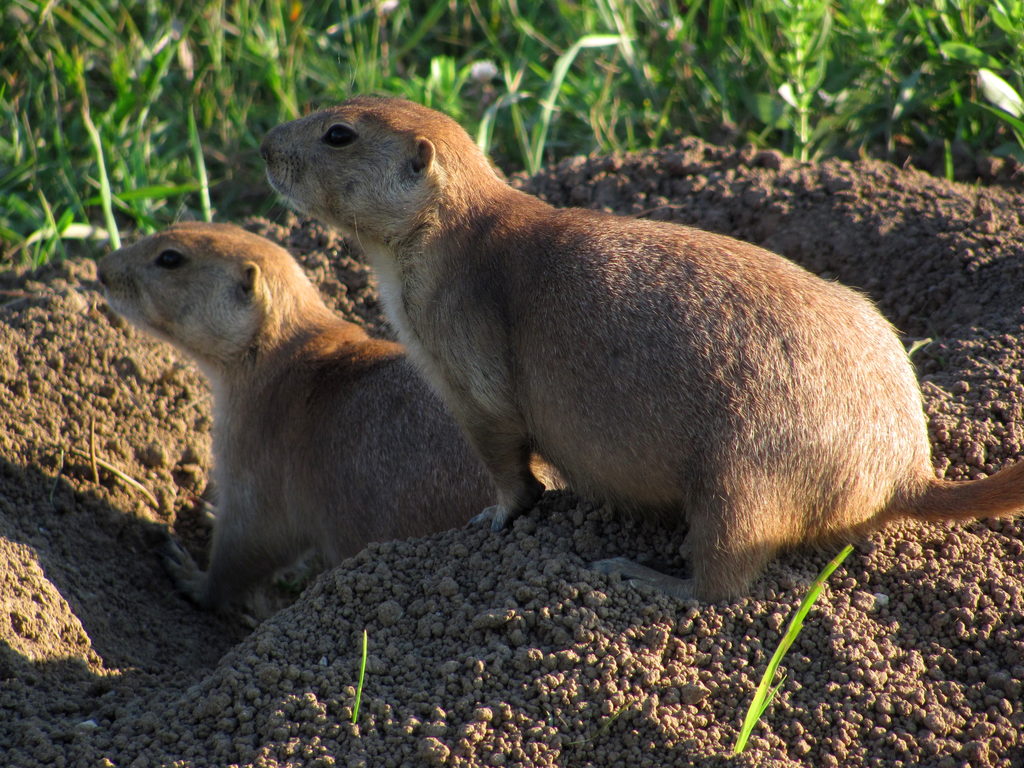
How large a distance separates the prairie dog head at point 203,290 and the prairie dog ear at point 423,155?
4.62 feet

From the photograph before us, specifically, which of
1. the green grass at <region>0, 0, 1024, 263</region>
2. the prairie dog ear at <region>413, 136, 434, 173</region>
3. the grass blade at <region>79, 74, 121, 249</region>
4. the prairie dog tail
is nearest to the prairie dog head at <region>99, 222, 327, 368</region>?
the grass blade at <region>79, 74, 121, 249</region>

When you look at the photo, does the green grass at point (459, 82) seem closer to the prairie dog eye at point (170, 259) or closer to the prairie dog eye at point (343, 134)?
the prairie dog eye at point (170, 259)

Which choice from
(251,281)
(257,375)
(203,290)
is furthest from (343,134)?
(257,375)

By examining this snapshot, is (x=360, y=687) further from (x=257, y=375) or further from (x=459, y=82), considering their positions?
(x=459, y=82)

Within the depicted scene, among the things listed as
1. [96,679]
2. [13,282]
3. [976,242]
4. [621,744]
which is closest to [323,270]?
[13,282]

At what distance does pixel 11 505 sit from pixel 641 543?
9.10ft

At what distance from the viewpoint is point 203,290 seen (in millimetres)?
5324

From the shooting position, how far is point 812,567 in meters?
3.66

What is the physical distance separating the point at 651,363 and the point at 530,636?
924 mm

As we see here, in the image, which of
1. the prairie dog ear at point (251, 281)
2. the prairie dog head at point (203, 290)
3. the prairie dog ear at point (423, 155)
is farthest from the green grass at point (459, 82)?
the prairie dog ear at point (423, 155)

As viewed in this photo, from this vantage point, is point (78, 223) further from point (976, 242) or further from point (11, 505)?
point (976, 242)

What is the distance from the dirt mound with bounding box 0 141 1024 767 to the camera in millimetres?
3193

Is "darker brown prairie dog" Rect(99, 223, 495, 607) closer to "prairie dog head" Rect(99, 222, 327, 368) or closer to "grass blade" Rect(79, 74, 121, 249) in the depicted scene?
"prairie dog head" Rect(99, 222, 327, 368)

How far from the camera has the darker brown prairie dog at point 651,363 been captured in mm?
3465
